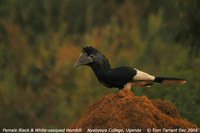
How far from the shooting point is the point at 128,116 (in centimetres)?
1012

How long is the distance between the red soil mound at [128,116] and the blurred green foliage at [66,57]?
4281 millimetres

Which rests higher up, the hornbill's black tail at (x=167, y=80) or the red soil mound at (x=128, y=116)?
the hornbill's black tail at (x=167, y=80)

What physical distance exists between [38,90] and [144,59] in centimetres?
219

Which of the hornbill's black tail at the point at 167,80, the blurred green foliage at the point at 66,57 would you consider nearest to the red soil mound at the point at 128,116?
the hornbill's black tail at the point at 167,80

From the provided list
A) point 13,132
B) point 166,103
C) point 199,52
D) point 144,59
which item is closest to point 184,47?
point 199,52

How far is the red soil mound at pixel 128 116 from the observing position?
10.0 m

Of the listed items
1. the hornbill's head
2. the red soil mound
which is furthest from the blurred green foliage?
the red soil mound

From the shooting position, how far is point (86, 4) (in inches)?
1091

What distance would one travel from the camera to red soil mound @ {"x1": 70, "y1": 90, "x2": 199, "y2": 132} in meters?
10.0

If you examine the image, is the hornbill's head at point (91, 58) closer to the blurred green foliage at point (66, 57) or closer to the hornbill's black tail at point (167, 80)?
the hornbill's black tail at point (167, 80)

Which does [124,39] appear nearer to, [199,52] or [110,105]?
[199,52]

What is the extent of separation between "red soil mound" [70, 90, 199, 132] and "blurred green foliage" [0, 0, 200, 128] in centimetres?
428

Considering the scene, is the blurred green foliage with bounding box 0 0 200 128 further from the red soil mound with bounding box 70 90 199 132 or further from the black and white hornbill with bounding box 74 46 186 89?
the red soil mound with bounding box 70 90 199 132

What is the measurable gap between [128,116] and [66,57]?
1114 cm
